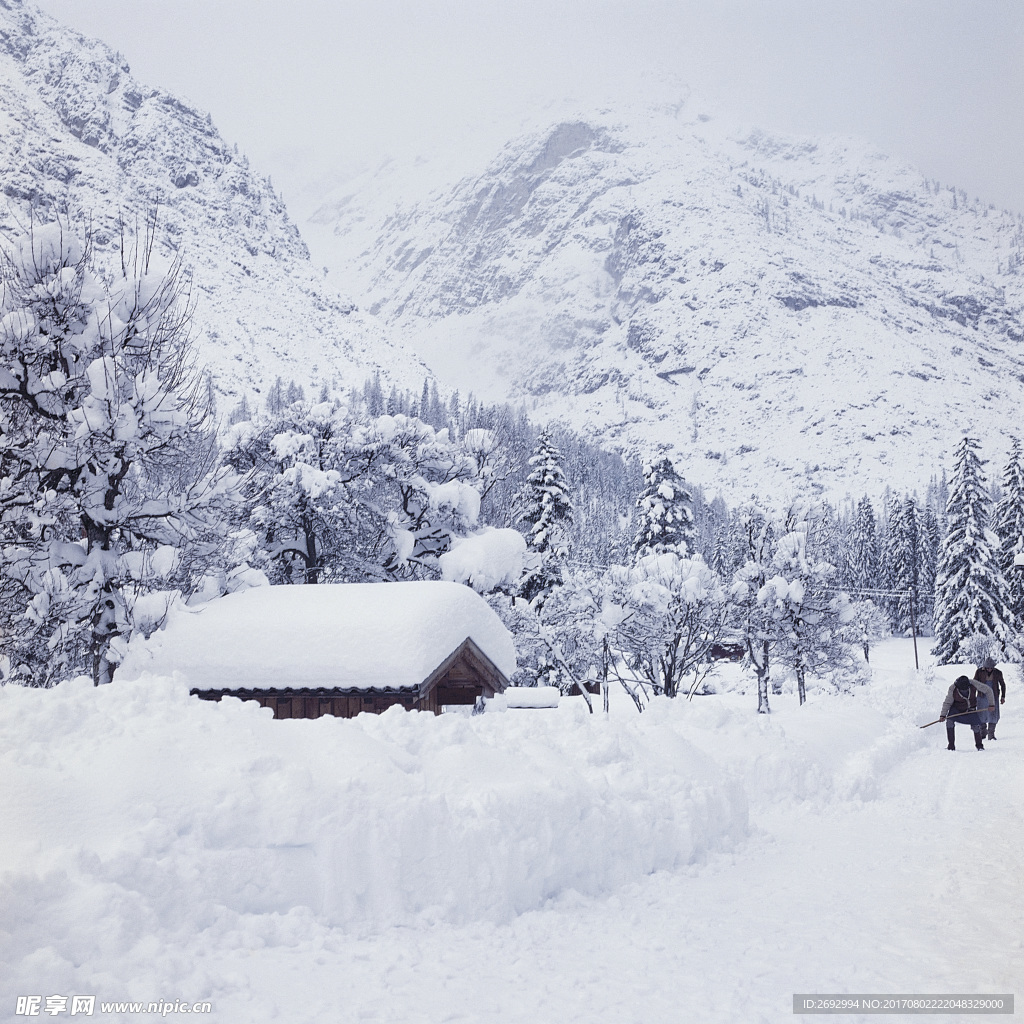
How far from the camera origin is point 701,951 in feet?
17.4

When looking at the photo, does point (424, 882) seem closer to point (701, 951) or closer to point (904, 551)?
point (701, 951)

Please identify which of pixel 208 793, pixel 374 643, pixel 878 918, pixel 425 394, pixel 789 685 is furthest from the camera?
pixel 425 394

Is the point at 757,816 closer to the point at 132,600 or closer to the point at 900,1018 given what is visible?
the point at 900,1018

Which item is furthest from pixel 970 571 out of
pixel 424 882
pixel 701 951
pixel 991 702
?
pixel 424 882

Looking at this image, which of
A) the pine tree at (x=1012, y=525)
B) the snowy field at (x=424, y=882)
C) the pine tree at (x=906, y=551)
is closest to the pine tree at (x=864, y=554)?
the pine tree at (x=906, y=551)

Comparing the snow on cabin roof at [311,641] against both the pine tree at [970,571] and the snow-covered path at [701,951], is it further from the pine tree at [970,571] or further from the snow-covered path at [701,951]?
the pine tree at [970,571]

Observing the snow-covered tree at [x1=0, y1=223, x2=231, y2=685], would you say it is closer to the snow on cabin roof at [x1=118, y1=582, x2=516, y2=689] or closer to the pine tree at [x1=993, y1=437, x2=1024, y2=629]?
the snow on cabin roof at [x1=118, y1=582, x2=516, y2=689]

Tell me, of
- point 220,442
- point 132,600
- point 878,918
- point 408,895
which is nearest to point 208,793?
point 408,895

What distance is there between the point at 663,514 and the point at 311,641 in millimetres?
32224

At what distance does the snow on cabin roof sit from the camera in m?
11.8

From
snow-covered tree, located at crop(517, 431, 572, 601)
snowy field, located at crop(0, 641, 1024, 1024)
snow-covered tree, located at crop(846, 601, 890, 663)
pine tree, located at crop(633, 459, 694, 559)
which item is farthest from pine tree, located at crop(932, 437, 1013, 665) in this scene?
snowy field, located at crop(0, 641, 1024, 1024)

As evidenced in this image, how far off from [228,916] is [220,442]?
2309 centimetres

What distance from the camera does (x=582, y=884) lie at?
21.2ft

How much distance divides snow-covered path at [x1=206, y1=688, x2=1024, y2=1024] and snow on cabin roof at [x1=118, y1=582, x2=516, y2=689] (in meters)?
5.55
